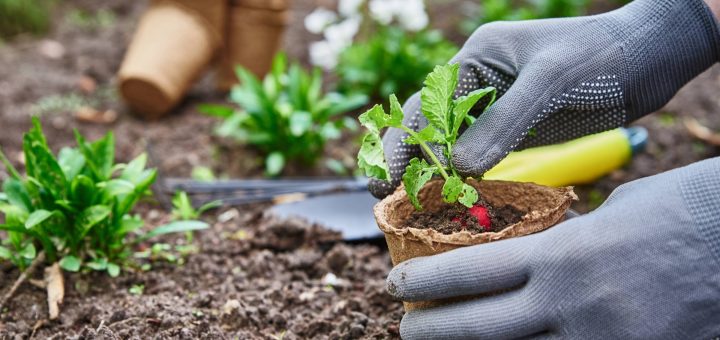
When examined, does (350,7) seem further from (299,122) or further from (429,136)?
(429,136)

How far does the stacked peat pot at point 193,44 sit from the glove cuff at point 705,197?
2911 mm

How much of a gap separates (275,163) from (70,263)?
130 centimetres

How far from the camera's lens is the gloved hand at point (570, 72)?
162 cm

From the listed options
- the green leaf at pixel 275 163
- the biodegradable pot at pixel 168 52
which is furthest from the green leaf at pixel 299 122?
the biodegradable pot at pixel 168 52

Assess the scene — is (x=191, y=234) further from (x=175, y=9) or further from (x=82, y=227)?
(x=175, y=9)

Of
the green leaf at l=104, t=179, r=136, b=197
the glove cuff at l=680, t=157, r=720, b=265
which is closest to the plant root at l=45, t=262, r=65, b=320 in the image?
the green leaf at l=104, t=179, r=136, b=197

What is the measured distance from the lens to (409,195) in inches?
61.8

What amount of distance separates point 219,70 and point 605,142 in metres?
→ 2.35

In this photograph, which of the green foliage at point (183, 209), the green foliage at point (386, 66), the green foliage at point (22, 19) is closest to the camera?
the green foliage at point (183, 209)

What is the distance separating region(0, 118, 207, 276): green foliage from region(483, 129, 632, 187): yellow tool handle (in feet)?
4.03

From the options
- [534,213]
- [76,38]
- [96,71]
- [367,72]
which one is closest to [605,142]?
[367,72]

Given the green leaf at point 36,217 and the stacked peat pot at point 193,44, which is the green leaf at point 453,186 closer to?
the green leaf at point 36,217

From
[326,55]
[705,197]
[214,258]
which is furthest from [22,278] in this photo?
[326,55]

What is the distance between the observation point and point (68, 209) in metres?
2.09
